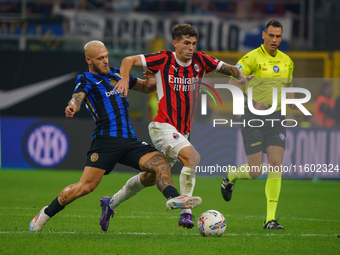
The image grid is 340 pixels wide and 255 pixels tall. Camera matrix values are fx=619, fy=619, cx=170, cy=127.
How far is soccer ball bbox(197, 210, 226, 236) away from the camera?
20.6ft

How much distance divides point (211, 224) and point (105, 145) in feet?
4.40

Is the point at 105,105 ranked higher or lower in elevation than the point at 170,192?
higher

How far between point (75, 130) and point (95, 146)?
8.72 m

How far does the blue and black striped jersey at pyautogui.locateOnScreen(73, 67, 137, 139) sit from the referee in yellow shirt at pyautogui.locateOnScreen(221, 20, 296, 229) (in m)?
1.61

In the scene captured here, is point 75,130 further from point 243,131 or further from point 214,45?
point 243,131

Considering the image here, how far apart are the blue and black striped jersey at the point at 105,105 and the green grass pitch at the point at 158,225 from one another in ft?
3.53

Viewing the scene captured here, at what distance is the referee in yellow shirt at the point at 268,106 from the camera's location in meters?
7.28

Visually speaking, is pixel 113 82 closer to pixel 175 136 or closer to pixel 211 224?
pixel 175 136

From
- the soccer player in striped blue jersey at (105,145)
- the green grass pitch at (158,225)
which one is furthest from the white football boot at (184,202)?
the green grass pitch at (158,225)

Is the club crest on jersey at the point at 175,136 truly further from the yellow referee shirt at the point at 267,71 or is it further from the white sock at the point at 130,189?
the yellow referee shirt at the point at 267,71

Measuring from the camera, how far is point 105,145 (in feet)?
20.4

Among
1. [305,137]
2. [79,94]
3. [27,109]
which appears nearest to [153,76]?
[79,94]

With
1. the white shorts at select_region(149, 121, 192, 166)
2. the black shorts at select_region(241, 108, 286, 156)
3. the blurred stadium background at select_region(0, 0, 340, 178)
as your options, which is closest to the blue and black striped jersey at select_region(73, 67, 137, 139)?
the white shorts at select_region(149, 121, 192, 166)

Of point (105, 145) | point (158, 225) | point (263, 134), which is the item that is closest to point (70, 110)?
point (105, 145)
